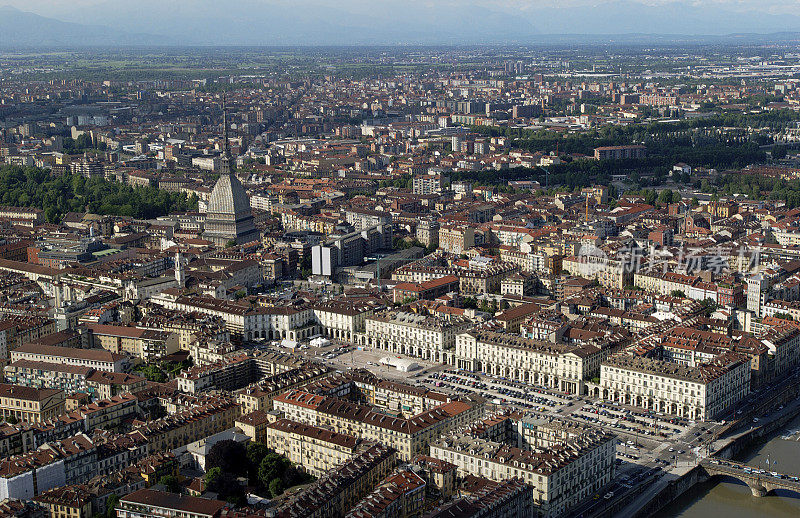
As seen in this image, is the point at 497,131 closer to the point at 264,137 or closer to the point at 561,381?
the point at 264,137

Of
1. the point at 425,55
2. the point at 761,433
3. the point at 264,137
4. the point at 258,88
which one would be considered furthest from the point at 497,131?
the point at 425,55

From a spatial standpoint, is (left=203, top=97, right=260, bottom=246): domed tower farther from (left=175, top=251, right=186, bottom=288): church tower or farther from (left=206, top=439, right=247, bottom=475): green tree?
(left=206, top=439, right=247, bottom=475): green tree

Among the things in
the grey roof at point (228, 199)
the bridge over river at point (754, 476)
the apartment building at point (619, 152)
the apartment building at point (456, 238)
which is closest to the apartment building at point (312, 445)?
the bridge over river at point (754, 476)

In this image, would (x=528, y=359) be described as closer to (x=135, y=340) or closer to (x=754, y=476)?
(x=754, y=476)

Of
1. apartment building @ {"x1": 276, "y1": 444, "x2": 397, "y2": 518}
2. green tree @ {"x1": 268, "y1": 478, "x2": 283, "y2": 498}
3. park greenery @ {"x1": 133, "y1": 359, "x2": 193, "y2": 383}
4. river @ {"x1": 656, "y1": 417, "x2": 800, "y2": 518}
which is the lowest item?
river @ {"x1": 656, "y1": 417, "x2": 800, "y2": 518}

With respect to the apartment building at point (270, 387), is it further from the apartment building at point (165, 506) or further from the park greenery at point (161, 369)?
the apartment building at point (165, 506)

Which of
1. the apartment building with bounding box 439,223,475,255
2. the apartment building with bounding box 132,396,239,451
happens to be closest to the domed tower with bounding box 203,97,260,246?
the apartment building with bounding box 439,223,475,255

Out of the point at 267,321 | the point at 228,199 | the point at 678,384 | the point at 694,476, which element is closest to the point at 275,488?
the point at 694,476
